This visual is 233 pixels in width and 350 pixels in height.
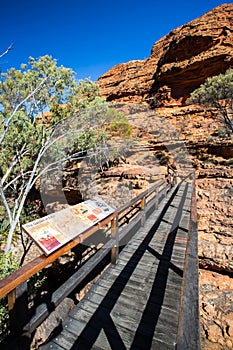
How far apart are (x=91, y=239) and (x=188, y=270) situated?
35.4 ft

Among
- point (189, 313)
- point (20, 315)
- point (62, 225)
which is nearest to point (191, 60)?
point (62, 225)

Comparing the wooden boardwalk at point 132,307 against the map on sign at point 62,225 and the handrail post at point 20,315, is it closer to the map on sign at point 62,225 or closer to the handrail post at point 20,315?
the handrail post at point 20,315

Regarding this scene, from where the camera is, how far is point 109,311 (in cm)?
238

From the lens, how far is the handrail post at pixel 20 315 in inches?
54.2

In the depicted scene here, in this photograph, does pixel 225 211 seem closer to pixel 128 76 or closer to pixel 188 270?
pixel 188 270

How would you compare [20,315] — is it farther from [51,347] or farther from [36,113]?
[36,113]

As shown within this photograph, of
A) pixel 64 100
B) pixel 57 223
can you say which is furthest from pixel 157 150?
pixel 57 223

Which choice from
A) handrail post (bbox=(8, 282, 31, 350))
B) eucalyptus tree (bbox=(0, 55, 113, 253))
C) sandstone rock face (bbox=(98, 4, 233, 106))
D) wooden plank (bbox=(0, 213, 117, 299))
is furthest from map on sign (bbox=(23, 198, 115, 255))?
sandstone rock face (bbox=(98, 4, 233, 106))

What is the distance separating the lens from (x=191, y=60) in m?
25.0

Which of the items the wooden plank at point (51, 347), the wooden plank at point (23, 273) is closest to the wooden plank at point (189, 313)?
the wooden plank at point (23, 273)

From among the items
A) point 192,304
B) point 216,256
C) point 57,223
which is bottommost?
point 216,256

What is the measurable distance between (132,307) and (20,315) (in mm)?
1550

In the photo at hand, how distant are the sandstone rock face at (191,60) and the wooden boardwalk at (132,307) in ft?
89.9

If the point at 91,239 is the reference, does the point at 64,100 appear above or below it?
above
